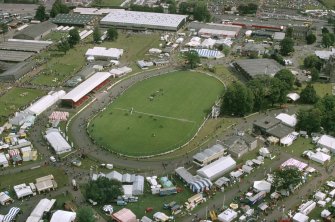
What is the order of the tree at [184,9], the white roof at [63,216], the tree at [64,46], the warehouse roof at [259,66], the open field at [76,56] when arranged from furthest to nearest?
the tree at [184,9]
the tree at [64,46]
the open field at [76,56]
the warehouse roof at [259,66]
the white roof at [63,216]

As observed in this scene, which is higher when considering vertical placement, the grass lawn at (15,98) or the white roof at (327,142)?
the white roof at (327,142)

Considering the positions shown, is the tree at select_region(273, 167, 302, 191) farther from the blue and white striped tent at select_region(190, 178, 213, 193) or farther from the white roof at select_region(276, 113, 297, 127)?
the white roof at select_region(276, 113, 297, 127)

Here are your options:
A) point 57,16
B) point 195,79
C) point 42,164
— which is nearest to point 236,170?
point 42,164

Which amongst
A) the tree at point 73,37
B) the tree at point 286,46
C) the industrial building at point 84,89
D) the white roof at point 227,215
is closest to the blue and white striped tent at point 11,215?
the white roof at point 227,215

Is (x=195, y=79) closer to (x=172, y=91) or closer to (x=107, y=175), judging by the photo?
(x=172, y=91)

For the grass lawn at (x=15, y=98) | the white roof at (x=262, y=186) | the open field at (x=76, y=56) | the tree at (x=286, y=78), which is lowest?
the grass lawn at (x=15, y=98)

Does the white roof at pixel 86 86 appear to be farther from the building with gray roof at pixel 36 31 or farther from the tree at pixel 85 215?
the tree at pixel 85 215

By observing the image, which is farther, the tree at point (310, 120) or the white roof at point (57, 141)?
the tree at point (310, 120)

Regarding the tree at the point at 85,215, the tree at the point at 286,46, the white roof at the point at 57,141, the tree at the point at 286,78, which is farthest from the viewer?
the tree at the point at 286,46

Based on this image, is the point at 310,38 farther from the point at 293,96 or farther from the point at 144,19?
the point at 144,19
